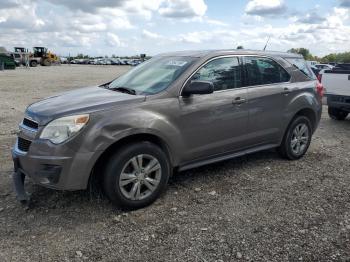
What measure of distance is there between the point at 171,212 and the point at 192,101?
51.1 inches

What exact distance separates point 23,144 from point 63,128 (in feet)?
2.06

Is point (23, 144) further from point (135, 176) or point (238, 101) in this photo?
point (238, 101)

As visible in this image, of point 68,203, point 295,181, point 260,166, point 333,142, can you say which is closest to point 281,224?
point 295,181

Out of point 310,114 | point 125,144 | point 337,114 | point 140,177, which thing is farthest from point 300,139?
point 337,114

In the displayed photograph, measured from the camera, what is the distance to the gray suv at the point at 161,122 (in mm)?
3980

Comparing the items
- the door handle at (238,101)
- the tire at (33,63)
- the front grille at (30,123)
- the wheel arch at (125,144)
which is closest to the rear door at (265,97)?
the door handle at (238,101)

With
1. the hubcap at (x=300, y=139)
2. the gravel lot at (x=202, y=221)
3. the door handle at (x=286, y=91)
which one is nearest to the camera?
the gravel lot at (x=202, y=221)

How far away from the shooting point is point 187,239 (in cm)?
377

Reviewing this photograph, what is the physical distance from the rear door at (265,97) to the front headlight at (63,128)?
7.61 ft

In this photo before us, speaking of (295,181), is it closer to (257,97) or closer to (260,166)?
(260,166)

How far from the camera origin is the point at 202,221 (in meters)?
4.12

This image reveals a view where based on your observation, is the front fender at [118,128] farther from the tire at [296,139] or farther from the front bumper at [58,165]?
the tire at [296,139]

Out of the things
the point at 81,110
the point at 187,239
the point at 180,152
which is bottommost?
the point at 187,239

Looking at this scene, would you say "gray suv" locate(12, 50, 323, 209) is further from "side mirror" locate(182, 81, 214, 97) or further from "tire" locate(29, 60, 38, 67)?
"tire" locate(29, 60, 38, 67)
